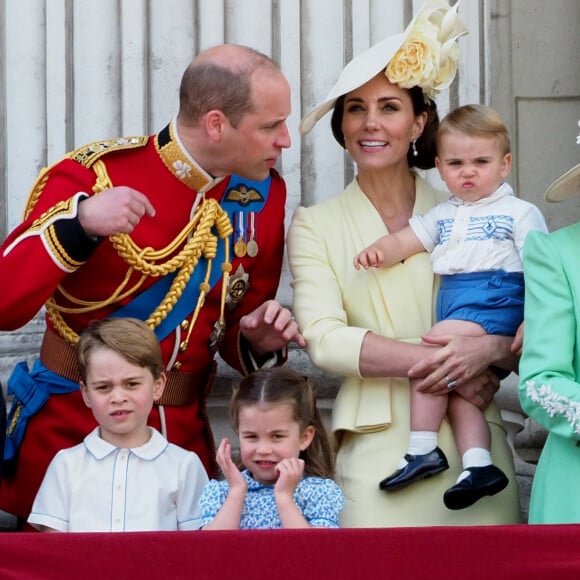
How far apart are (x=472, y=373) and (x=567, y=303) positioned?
0.35m

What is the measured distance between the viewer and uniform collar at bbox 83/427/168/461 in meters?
4.31

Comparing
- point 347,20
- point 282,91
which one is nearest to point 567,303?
point 282,91

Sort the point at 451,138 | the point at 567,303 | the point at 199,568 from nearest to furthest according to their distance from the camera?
1. the point at 199,568
2. the point at 567,303
3. the point at 451,138

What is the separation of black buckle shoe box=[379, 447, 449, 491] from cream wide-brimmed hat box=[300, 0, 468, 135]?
969 mm

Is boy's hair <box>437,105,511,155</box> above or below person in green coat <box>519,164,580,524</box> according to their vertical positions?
above

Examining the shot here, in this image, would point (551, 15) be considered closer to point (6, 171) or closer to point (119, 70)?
point (119, 70)

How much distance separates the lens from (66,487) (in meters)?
4.27

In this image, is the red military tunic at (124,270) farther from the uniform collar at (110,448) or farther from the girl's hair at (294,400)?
the girl's hair at (294,400)

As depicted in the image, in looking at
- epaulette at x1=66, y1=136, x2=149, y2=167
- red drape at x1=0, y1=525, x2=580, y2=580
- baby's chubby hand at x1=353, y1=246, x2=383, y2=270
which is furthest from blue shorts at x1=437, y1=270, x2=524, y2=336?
red drape at x1=0, y1=525, x2=580, y2=580

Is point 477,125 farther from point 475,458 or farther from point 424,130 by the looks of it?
point 475,458

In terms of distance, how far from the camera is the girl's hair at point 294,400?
4.31m

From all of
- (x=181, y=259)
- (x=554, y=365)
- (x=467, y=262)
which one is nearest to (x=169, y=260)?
(x=181, y=259)

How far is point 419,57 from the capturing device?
15.6ft

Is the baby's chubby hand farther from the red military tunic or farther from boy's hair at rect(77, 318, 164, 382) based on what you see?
boy's hair at rect(77, 318, 164, 382)
